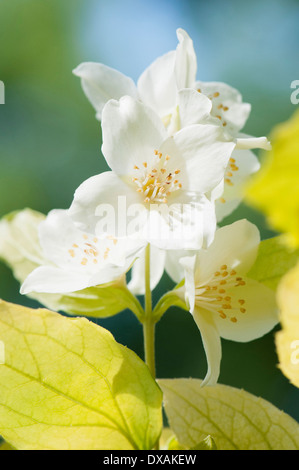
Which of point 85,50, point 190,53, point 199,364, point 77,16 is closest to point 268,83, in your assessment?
point 85,50

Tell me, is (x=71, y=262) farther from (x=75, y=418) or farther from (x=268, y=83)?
(x=268, y=83)

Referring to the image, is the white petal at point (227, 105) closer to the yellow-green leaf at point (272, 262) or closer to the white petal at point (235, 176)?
the white petal at point (235, 176)

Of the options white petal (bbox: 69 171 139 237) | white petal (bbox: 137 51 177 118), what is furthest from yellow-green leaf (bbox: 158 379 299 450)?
white petal (bbox: 137 51 177 118)

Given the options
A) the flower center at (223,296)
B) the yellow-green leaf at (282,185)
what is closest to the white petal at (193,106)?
the flower center at (223,296)

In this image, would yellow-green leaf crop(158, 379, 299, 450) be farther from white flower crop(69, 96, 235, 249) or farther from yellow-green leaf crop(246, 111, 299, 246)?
yellow-green leaf crop(246, 111, 299, 246)

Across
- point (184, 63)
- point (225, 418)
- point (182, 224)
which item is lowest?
point (225, 418)

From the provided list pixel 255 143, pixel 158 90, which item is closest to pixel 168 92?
pixel 158 90

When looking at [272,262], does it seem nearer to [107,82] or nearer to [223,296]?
[223,296]
